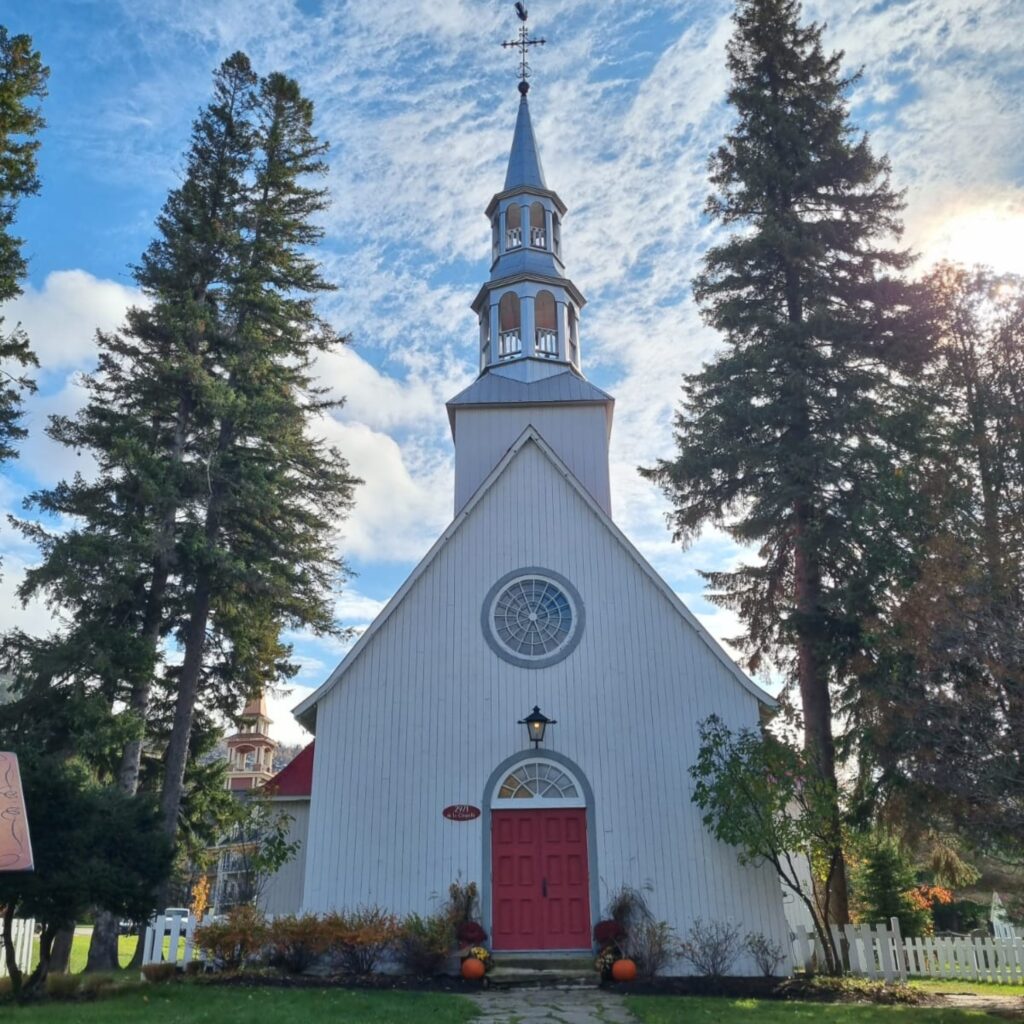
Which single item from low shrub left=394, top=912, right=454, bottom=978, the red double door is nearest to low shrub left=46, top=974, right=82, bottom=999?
low shrub left=394, top=912, right=454, bottom=978

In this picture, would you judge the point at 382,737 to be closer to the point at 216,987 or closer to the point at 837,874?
the point at 216,987

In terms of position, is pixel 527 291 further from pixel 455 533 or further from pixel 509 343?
pixel 455 533

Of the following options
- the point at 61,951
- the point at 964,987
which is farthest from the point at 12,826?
the point at 964,987

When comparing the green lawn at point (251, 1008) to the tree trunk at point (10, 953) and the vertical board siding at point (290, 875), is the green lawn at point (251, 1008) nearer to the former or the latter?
the tree trunk at point (10, 953)

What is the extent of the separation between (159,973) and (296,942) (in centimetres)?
178

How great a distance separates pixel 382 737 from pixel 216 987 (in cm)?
420

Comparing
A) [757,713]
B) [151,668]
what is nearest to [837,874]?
[757,713]

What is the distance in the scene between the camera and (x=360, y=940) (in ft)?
37.8

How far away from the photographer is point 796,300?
17234mm

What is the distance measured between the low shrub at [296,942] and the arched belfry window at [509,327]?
12.4m

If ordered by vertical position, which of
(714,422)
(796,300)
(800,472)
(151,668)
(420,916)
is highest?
(796,300)

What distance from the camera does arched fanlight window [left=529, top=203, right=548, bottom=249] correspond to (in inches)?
810

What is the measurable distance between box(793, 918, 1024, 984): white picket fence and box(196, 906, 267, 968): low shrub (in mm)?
7996

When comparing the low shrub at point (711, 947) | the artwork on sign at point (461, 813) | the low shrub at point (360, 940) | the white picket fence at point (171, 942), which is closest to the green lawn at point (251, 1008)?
the low shrub at point (360, 940)
